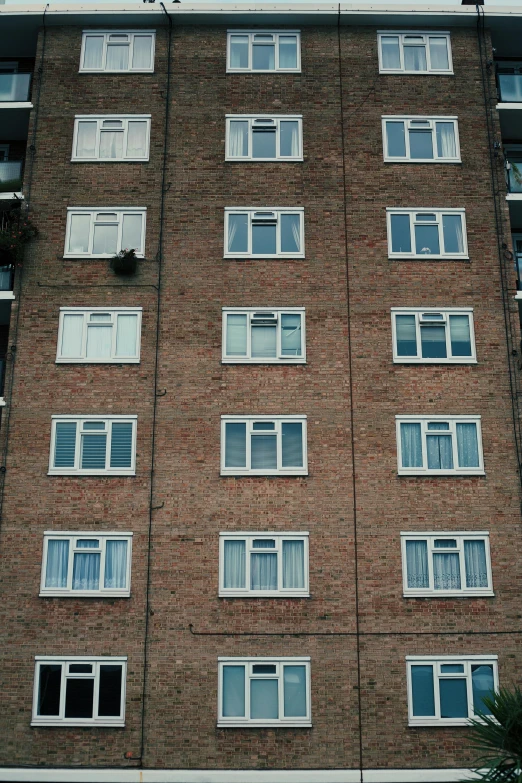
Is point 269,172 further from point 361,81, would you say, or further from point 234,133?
point 361,81

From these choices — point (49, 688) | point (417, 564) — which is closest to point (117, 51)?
point (417, 564)

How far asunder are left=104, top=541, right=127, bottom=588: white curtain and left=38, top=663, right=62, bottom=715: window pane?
2027 mm

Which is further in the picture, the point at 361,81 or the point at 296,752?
the point at 361,81

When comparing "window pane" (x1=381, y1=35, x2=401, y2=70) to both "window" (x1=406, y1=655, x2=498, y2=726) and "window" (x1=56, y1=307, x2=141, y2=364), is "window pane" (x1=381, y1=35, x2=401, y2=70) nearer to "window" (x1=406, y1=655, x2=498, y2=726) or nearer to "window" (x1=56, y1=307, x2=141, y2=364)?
"window" (x1=56, y1=307, x2=141, y2=364)

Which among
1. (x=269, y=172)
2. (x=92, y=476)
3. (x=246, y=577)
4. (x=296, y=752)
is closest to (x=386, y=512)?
(x=246, y=577)

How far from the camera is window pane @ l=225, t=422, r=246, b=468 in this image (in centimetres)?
2069

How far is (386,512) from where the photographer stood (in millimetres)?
20266

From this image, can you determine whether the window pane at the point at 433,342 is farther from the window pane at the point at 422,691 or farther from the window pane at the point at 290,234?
the window pane at the point at 422,691

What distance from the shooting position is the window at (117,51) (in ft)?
78.6

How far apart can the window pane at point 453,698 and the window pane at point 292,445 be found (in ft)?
18.3

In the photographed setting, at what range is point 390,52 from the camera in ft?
79.0

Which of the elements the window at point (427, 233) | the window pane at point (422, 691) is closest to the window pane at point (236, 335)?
the window at point (427, 233)

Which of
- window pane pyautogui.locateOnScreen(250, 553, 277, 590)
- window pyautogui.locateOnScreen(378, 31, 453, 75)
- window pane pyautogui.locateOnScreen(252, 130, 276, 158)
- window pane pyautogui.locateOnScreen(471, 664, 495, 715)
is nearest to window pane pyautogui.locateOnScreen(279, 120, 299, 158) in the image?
window pane pyautogui.locateOnScreen(252, 130, 276, 158)

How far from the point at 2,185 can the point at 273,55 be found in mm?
7751
